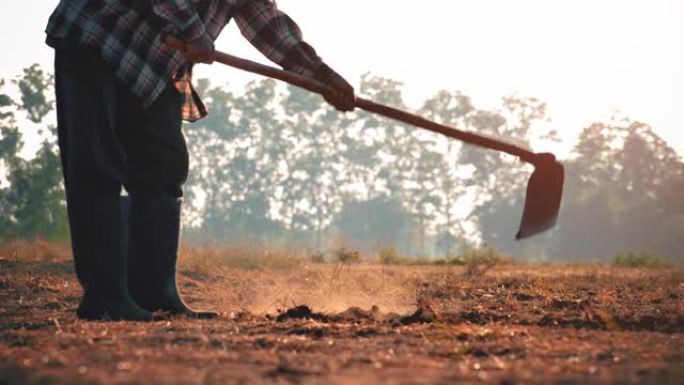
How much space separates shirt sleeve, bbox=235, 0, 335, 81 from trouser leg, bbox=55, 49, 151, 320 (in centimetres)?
98

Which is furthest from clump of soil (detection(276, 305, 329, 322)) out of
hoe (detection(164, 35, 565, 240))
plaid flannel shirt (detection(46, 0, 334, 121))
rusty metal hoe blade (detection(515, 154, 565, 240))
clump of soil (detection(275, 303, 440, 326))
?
rusty metal hoe blade (detection(515, 154, 565, 240))

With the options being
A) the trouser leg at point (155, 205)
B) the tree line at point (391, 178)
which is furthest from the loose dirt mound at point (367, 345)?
the tree line at point (391, 178)

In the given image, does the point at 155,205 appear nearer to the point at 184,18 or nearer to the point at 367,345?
the point at 184,18

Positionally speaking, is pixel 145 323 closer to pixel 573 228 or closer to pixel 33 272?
pixel 33 272

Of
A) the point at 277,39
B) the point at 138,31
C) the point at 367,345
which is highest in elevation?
the point at 277,39

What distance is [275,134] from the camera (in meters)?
59.2

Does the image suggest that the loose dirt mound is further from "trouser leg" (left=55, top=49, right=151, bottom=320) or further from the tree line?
the tree line

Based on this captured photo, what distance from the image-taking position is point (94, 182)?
4.08m

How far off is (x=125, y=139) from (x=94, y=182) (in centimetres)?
31

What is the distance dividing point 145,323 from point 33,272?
14.7 feet

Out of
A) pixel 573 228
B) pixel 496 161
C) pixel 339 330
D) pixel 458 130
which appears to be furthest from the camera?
pixel 496 161

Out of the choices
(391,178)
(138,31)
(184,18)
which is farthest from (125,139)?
(391,178)

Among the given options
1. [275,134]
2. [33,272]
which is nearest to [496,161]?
[275,134]

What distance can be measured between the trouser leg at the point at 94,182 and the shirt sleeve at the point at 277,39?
38.7 inches
